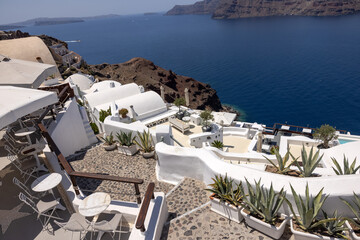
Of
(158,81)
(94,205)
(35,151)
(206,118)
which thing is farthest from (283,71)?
(94,205)

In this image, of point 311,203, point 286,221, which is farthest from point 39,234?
point 311,203

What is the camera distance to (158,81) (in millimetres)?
59594

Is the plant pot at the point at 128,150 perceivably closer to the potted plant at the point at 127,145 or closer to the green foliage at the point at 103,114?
the potted plant at the point at 127,145

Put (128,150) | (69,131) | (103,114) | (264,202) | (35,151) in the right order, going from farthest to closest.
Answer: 1. (103,114)
2. (69,131)
3. (128,150)
4. (35,151)
5. (264,202)

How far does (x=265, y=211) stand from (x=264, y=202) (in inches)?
10.5

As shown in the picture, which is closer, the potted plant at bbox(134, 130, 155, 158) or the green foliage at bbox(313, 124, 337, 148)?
the potted plant at bbox(134, 130, 155, 158)

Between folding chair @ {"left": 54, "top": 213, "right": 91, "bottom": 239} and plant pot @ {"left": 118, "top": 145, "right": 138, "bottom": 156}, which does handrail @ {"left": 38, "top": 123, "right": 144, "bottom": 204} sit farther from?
plant pot @ {"left": 118, "top": 145, "right": 138, "bottom": 156}

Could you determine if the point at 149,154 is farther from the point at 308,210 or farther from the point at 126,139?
the point at 308,210

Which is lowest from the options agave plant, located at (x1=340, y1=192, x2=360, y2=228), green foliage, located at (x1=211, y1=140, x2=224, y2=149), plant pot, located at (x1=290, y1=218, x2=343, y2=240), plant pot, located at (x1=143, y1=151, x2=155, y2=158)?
green foliage, located at (x1=211, y1=140, x2=224, y2=149)

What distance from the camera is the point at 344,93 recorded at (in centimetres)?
5412

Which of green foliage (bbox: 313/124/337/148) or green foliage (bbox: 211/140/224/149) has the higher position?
green foliage (bbox: 313/124/337/148)

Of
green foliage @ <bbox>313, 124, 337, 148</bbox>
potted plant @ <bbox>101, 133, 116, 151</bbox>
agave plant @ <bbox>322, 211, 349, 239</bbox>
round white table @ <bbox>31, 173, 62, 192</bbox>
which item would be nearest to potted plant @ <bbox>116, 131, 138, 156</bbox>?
potted plant @ <bbox>101, 133, 116, 151</bbox>

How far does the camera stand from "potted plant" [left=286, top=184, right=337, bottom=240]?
18.5ft

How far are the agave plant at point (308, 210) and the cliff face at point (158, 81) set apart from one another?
153ft
